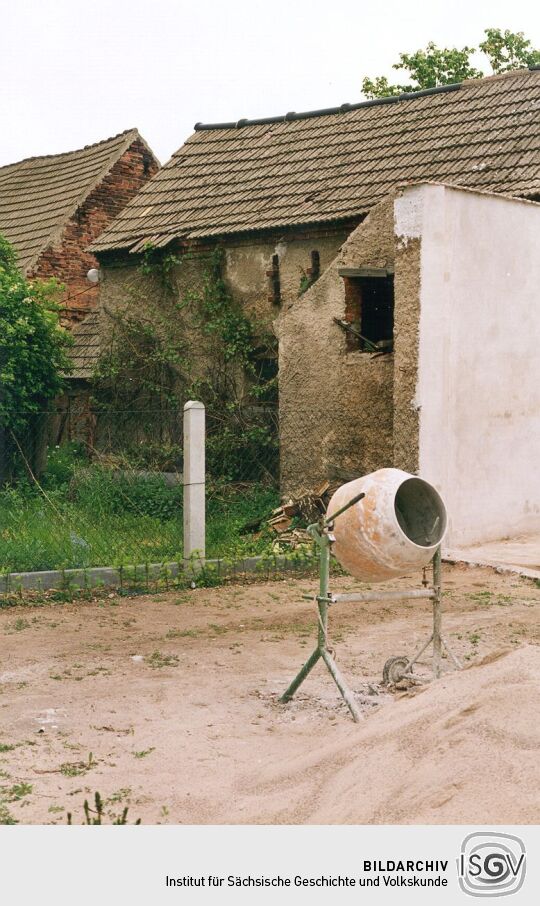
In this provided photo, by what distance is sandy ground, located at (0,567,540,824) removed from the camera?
4.25 m

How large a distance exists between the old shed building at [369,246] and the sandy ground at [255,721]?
3.21 m

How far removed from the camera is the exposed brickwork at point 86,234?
19.3 metres

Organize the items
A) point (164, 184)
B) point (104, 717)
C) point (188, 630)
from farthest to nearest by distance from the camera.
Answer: point (164, 184) < point (188, 630) < point (104, 717)

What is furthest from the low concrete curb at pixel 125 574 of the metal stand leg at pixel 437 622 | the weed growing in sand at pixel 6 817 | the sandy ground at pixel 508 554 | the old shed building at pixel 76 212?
the old shed building at pixel 76 212

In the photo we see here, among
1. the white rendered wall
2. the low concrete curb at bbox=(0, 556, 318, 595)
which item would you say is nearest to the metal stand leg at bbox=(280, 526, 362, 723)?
the low concrete curb at bbox=(0, 556, 318, 595)

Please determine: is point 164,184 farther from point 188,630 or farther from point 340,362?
point 188,630

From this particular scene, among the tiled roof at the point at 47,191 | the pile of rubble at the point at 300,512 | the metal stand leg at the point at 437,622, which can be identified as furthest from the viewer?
the tiled roof at the point at 47,191

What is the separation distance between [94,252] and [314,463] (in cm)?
613

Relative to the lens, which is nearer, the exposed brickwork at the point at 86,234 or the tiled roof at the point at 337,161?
the tiled roof at the point at 337,161

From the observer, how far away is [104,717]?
228 inches

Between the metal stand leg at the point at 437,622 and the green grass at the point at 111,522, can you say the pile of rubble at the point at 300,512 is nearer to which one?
the green grass at the point at 111,522

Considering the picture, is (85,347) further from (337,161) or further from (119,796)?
(119,796)

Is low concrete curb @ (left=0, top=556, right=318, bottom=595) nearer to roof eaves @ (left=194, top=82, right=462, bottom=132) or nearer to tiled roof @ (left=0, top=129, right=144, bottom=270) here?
roof eaves @ (left=194, top=82, right=462, bottom=132)

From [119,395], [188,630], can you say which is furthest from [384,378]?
[119,395]
